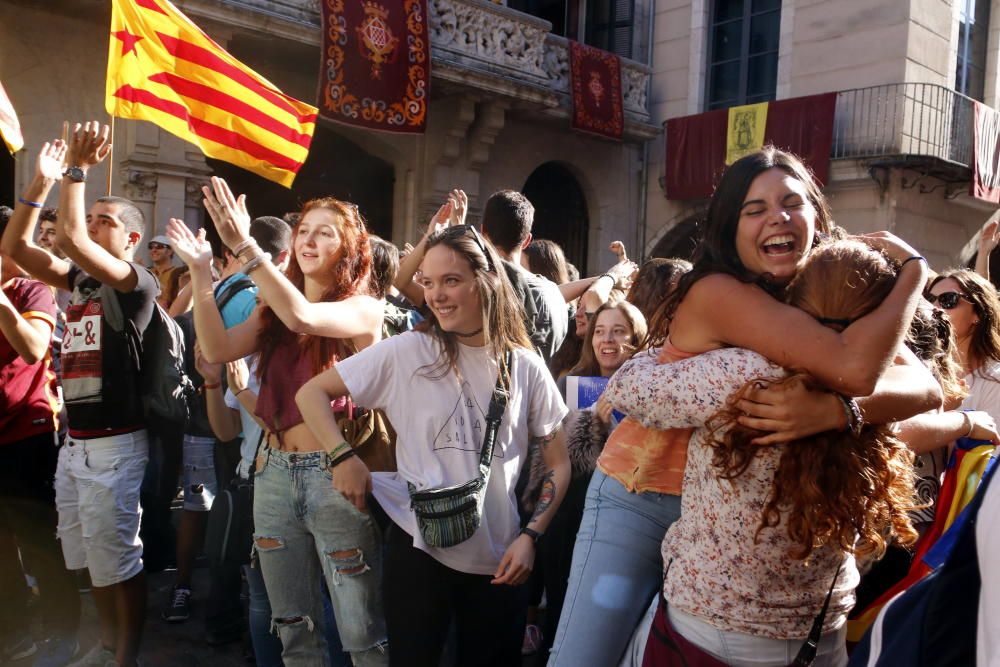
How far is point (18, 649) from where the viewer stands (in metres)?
3.68

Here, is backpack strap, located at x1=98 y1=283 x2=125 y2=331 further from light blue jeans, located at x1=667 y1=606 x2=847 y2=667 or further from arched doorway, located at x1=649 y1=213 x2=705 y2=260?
arched doorway, located at x1=649 y1=213 x2=705 y2=260

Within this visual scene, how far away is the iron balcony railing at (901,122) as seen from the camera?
41.3 ft

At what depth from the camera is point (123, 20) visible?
4180 mm

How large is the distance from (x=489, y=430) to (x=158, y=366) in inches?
72.3

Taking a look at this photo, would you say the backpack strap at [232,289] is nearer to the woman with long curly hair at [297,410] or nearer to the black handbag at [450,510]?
the woman with long curly hair at [297,410]

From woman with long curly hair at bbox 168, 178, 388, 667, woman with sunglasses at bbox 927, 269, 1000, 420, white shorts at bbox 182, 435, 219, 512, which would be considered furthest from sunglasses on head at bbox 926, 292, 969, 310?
white shorts at bbox 182, 435, 219, 512

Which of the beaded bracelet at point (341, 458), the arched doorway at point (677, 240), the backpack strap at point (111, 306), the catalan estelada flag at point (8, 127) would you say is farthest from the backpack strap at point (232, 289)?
the arched doorway at point (677, 240)

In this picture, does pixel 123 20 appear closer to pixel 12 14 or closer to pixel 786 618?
pixel 786 618

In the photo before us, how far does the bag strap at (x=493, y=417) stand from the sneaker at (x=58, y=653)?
248 centimetres

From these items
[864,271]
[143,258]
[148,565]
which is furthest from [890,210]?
[864,271]

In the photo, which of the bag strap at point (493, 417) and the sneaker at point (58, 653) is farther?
the sneaker at point (58, 653)

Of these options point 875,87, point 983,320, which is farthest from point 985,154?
point 983,320

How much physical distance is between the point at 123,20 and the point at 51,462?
2.20 m

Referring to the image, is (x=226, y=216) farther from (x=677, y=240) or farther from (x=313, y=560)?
(x=677, y=240)
